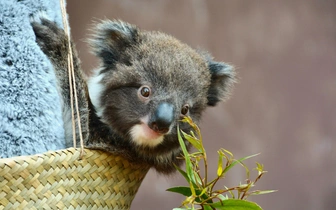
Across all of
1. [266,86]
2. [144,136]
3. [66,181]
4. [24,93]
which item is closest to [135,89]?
[144,136]

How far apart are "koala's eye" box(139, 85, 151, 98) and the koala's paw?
32 cm

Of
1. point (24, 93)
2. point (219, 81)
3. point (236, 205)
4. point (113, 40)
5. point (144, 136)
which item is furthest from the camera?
point (219, 81)

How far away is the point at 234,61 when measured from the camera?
3.86 m

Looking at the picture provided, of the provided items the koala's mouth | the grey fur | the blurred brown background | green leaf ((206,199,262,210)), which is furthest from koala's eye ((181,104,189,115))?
the blurred brown background

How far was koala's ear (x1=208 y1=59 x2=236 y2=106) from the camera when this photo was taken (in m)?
2.39

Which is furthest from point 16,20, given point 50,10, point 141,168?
point 141,168

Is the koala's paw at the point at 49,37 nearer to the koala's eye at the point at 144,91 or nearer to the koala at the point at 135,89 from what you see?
the koala at the point at 135,89

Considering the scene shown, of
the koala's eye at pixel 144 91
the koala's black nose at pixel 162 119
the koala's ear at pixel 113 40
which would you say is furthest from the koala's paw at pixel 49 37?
the koala's black nose at pixel 162 119

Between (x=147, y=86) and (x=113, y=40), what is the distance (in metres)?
→ 0.29

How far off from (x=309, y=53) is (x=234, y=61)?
556 millimetres

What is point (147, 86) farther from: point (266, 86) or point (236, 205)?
point (266, 86)

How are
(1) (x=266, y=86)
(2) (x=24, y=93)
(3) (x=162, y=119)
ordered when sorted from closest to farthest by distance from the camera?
(2) (x=24, y=93) → (3) (x=162, y=119) → (1) (x=266, y=86)

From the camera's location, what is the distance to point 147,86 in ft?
6.81

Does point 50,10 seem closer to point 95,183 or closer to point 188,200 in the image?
point 95,183
